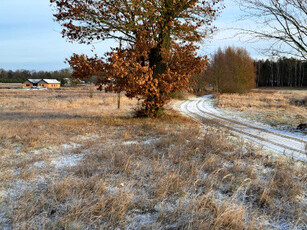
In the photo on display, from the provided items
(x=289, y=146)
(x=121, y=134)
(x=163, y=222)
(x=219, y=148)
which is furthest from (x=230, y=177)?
(x=121, y=134)

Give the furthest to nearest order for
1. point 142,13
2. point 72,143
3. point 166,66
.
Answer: point 166,66, point 142,13, point 72,143

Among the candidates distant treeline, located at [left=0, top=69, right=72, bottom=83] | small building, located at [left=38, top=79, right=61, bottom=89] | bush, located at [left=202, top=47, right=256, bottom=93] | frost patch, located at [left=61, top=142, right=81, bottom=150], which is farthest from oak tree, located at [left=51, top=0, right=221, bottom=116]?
distant treeline, located at [left=0, top=69, right=72, bottom=83]

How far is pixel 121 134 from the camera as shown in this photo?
25.6 ft

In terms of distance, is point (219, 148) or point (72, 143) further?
point (72, 143)

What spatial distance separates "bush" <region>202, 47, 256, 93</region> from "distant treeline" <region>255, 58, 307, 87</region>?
3186 centimetres

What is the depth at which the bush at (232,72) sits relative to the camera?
4256 cm

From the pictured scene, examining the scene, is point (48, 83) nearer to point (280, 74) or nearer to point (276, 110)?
point (280, 74)

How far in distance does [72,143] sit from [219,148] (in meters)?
4.38

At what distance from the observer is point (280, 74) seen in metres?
74.9

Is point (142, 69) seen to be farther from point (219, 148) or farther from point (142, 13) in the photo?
point (219, 148)

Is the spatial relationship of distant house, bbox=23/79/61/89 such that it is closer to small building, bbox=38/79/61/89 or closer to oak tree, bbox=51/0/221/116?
small building, bbox=38/79/61/89

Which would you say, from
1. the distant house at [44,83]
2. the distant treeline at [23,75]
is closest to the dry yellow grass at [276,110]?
the distant house at [44,83]

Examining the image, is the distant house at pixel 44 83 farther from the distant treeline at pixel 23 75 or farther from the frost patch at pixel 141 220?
the frost patch at pixel 141 220

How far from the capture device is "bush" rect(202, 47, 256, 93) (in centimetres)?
4256
